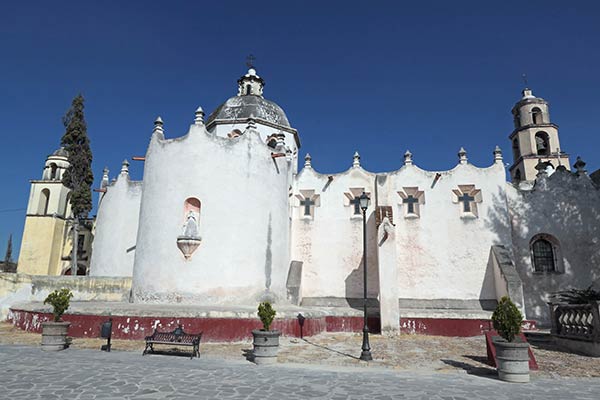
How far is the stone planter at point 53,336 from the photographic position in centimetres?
1077

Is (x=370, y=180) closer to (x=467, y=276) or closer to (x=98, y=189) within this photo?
(x=467, y=276)

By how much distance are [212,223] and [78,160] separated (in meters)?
19.7

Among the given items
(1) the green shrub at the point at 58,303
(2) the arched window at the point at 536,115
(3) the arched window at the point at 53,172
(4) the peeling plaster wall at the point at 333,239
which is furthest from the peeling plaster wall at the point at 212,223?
(2) the arched window at the point at 536,115

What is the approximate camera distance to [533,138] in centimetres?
3112

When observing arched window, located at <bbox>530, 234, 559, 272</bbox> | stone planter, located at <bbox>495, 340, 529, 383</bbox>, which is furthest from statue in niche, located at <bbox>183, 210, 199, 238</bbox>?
arched window, located at <bbox>530, 234, 559, 272</bbox>

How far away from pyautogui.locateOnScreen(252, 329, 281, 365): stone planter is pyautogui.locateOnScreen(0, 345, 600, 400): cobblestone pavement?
40 cm

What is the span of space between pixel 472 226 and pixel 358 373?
13616 mm

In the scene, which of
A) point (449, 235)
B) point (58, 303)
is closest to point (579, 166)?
point (449, 235)

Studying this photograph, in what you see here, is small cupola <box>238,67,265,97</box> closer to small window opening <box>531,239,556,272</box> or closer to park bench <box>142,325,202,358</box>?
small window opening <box>531,239,556,272</box>

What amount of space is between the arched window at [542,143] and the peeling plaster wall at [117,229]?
29.3m

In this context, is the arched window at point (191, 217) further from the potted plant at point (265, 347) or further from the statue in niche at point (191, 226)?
the potted plant at point (265, 347)

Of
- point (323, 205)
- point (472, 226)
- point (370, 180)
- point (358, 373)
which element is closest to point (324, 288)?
point (323, 205)

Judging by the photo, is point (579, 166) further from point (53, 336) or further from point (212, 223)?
point (53, 336)

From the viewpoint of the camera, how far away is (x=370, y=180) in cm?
2181
